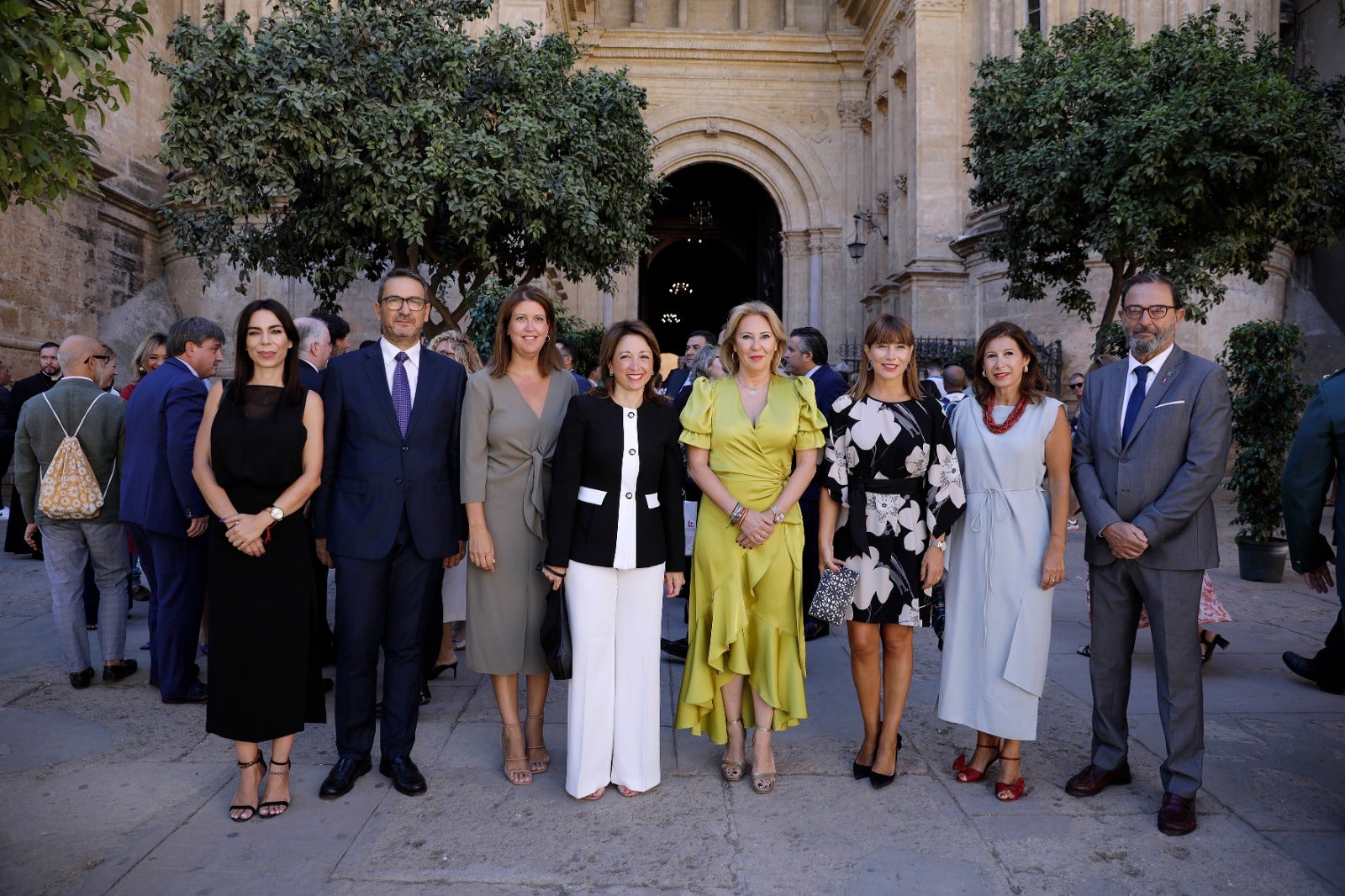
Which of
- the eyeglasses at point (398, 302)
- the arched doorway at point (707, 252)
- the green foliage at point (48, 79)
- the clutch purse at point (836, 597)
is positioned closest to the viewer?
the green foliage at point (48, 79)

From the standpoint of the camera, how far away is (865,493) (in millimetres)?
3895

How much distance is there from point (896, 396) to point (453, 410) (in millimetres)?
1917

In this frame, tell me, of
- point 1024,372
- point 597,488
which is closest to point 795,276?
point 1024,372

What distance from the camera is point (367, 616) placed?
12.6ft

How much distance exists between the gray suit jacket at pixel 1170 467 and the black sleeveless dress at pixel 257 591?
329cm

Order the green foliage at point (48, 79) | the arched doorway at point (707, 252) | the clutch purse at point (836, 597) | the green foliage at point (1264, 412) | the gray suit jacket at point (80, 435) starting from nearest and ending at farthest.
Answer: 1. the green foliage at point (48, 79)
2. the clutch purse at point (836, 597)
3. the gray suit jacket at point (80, 435)
4. the green foliage at point (1264, 412)
5. the arched doorway at point (707, 252)

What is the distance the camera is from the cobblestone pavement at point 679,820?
3125 mm

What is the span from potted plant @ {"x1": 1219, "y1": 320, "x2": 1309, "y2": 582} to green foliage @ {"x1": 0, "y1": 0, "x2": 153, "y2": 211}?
341 inches

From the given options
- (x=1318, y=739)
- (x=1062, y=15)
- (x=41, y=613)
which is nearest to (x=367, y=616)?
(x=1318, y=739)

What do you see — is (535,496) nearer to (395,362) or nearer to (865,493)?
(395,362)

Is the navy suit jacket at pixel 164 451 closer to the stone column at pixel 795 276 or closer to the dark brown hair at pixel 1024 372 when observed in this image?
the dark brown hair at pixel 1024 372

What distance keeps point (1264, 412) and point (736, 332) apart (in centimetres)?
679

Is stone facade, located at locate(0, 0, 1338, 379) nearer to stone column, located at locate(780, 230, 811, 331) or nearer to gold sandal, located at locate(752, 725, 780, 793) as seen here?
stone column, located at locate(780, 230, 811, 331)

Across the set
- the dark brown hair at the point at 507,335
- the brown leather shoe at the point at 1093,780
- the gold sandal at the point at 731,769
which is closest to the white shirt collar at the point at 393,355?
the dark brown hair at the point at 507,335
